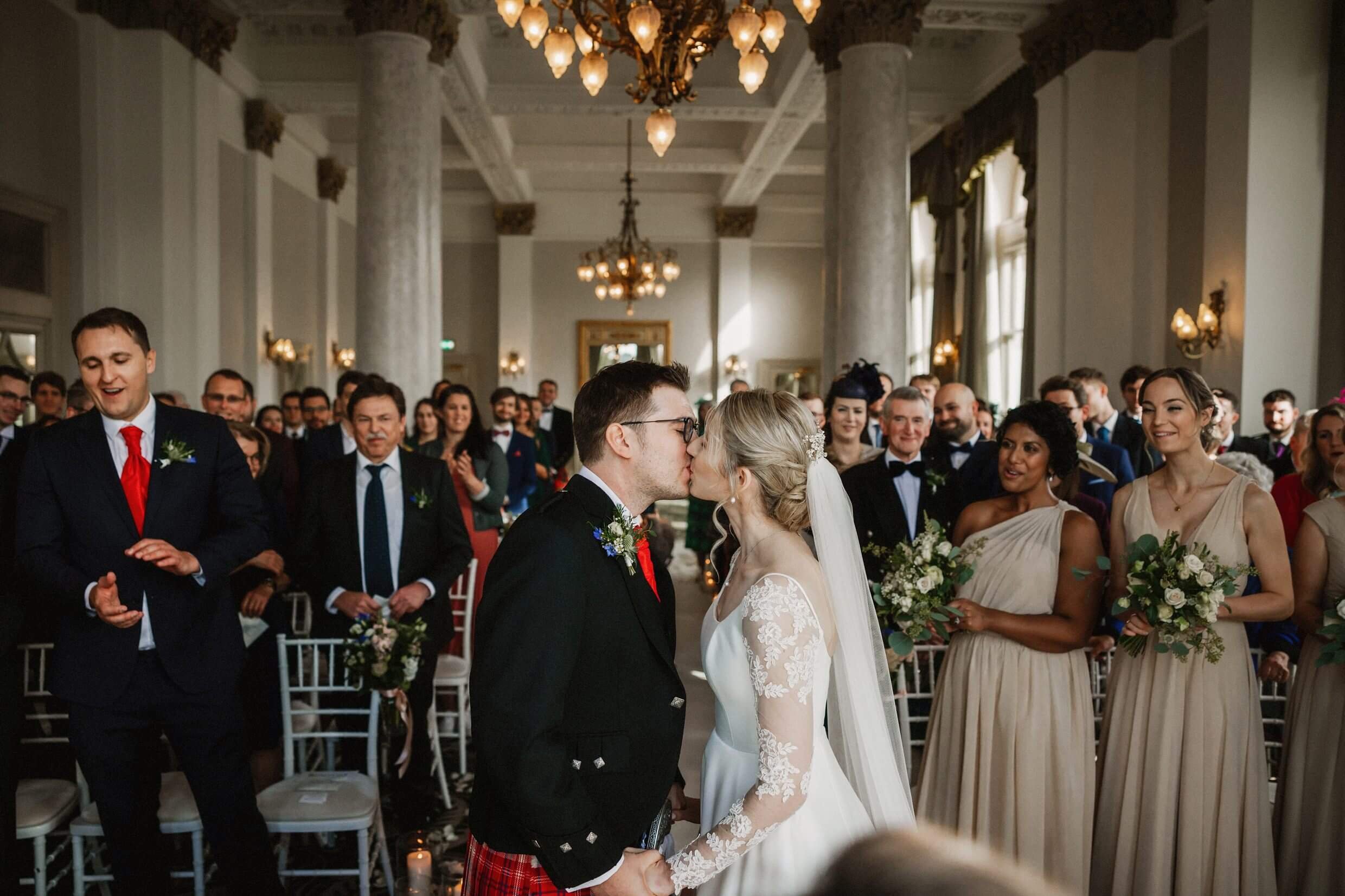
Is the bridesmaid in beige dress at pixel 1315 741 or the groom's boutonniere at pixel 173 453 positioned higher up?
the groom's boutonniere at pixel 173 453

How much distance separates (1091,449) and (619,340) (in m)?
16.6

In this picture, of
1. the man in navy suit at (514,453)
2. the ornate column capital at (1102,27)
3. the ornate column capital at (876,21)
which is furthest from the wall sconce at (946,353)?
the man in navy suit at (514,453)

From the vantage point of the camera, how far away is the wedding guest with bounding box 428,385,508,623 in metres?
6.07

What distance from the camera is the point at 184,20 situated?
10.0 meters

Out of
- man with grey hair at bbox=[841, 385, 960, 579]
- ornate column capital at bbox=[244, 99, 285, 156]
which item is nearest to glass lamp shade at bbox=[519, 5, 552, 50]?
man with grey hair at bbox=[841, 385, 960, 579]

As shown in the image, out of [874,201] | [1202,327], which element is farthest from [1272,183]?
[874,201]

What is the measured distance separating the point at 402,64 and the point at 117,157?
3.30 metres

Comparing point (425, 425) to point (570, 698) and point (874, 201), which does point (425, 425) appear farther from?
point (570, 698)

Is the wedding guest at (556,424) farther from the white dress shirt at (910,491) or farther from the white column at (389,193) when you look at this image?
the white dress shirt at (910,491)

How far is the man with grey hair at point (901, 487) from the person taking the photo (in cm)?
449

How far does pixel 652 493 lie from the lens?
1.91 meters

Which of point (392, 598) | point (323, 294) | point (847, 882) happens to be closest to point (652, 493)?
point (847, 882)

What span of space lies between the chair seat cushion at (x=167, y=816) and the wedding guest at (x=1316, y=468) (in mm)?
4053

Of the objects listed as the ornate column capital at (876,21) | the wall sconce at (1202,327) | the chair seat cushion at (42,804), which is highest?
the ornate column capital at (876,21)
